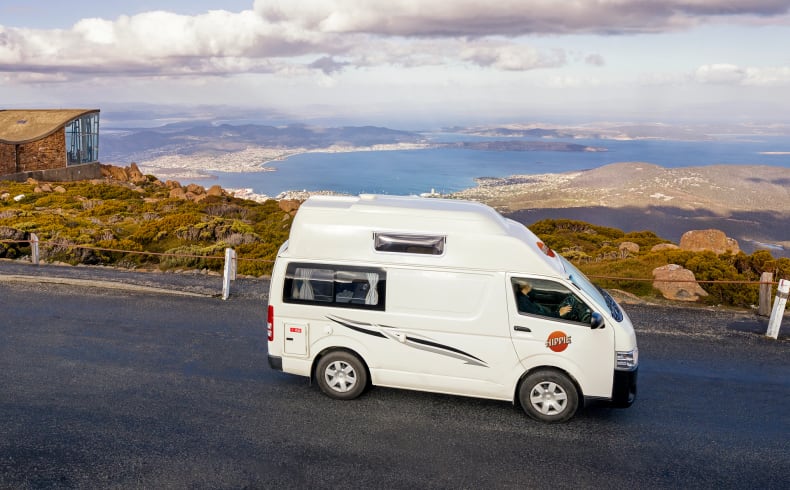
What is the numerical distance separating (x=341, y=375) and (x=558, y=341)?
293 cm

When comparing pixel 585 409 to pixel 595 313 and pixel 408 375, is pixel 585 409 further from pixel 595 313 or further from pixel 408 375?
pixel 408 375

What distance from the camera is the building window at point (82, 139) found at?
49.5 metres

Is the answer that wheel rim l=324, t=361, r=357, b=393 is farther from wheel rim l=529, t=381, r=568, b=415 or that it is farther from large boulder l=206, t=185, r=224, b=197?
large boulder l=206, t=185, r=224, b=197

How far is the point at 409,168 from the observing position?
146m

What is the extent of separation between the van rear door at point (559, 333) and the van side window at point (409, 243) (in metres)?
1.01

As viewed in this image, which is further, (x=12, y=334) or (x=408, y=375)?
(x=12, y=334)

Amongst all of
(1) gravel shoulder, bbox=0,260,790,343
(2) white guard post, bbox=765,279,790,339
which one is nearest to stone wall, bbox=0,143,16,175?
(1) gravel shoulder, bbox=0,260,790,343

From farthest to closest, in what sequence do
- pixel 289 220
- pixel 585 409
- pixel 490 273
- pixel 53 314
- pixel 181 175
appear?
pixel 181 175, pixel 289 220, pixel 53 314, pixel 585 409, pixel 490 273

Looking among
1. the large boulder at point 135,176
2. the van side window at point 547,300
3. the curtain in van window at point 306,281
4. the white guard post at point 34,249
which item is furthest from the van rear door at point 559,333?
the large boulder at point 135,176

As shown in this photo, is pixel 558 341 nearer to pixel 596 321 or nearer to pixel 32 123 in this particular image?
pixel 596 321

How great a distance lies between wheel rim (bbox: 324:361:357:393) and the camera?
821 centimetres

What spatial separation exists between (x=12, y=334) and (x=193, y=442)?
618cm

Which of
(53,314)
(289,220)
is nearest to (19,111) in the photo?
(289,220)

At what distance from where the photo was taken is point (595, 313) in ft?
24.4
